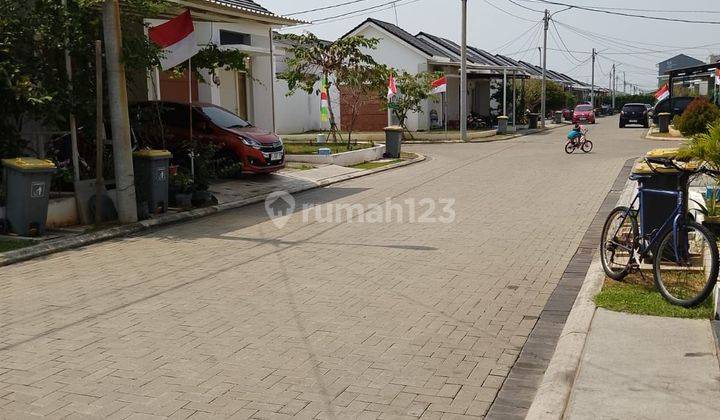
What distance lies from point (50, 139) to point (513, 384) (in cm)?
987

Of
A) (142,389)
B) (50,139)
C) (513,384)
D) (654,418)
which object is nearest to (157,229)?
(50,139)

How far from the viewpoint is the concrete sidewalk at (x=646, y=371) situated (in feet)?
14.3

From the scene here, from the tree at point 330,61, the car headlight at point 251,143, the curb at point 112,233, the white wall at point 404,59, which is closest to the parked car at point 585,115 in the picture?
the white wall at point 404,59

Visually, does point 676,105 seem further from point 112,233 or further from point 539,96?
point 112,233

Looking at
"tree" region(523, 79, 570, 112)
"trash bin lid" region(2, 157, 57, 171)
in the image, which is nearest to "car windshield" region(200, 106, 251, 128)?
"trash bin lid" region(2, 157, 57, 171)

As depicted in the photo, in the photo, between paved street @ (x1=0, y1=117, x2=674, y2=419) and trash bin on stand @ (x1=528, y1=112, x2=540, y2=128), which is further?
trash bin on stand @ (x1=528, y1=112, x2=540, y2=128)

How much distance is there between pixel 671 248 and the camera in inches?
255

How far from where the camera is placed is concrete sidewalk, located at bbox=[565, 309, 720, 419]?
14.3 feet

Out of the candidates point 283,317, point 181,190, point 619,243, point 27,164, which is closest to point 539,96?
point 181,190

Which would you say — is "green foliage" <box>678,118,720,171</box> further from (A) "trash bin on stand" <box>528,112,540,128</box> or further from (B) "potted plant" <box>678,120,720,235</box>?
(A) "trash bin on stand" <box>528,112,540,128</box>

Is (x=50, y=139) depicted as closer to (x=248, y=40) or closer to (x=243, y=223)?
(x=243, y=223)

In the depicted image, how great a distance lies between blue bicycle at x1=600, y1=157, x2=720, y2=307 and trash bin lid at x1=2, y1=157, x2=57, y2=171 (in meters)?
7.49

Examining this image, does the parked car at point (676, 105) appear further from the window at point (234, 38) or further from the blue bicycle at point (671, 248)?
the blue bicycle at point (671, 248)

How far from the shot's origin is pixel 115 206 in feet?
38.8
